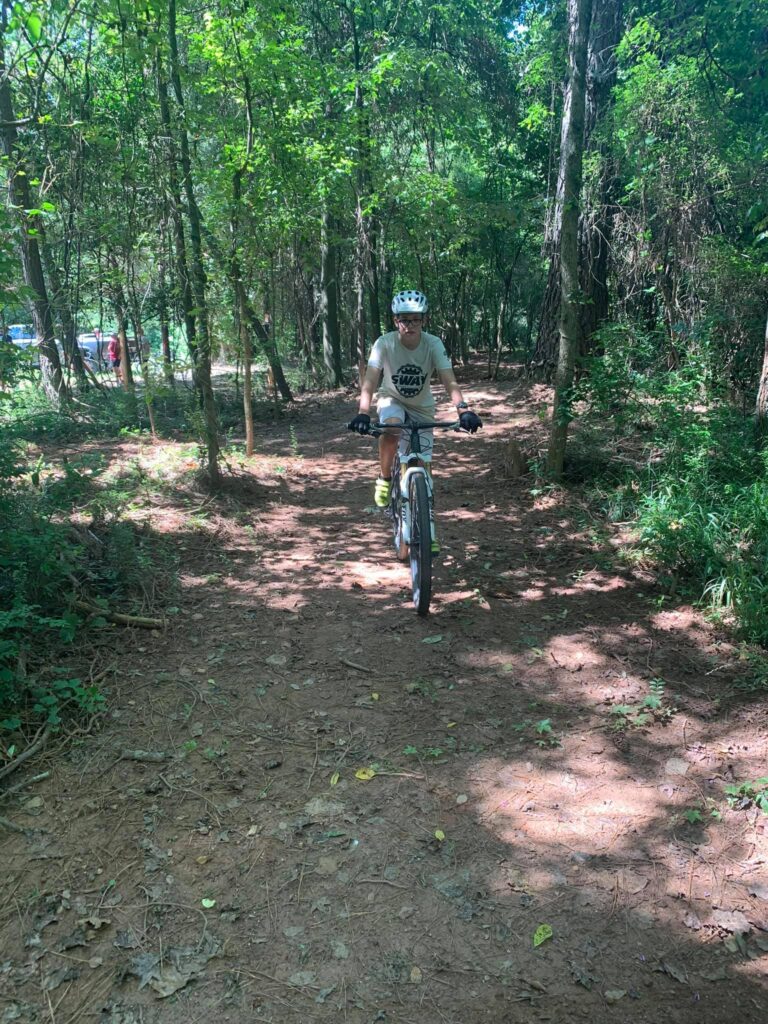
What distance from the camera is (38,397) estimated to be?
11.8 m

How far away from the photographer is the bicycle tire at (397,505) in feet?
18.2

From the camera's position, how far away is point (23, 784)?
3086 mm

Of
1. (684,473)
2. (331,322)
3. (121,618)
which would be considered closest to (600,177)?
(684,473)

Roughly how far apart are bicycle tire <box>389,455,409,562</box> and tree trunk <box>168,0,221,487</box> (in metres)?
2.42

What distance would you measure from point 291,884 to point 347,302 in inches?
841

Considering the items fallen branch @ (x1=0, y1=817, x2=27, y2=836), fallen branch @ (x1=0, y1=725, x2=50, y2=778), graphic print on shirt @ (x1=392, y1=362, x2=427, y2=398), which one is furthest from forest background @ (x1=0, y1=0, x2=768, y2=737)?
graphic print on shirt @ (x1=392, y1=362, x2=427, y2=398)

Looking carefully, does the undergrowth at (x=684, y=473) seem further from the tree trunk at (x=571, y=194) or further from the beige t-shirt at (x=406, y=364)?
the beige t-shirt at (x=406, y=364)

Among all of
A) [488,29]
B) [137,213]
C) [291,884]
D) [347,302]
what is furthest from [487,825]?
[347,302]

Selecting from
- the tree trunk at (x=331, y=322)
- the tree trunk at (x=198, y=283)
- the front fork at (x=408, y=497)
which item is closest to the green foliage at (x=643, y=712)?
the front fork at (x=408, y=497)

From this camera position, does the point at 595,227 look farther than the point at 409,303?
Yes

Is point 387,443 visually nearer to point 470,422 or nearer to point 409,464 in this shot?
point 409,464

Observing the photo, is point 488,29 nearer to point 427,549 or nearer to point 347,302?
point 347,302

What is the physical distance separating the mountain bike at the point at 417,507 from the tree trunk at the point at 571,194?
2.23m

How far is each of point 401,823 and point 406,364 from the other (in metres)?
3.39
